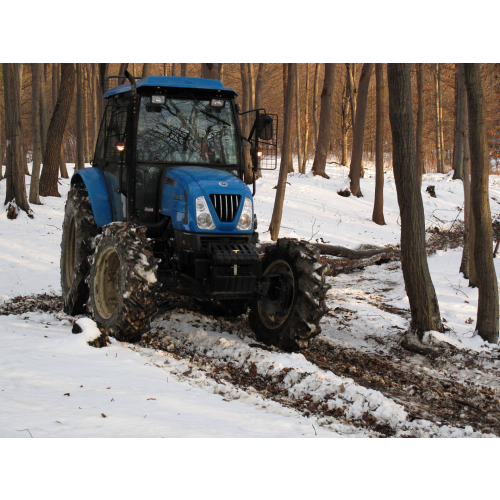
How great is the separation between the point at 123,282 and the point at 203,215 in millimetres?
1071

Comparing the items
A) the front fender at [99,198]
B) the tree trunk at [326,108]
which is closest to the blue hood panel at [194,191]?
the front fender at [99,198]

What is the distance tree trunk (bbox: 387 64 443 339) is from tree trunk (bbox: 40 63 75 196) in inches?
496

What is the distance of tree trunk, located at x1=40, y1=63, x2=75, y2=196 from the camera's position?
1709cm

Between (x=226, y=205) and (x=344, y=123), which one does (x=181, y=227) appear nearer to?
(x=226, y=205)

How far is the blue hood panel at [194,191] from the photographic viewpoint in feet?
19.7

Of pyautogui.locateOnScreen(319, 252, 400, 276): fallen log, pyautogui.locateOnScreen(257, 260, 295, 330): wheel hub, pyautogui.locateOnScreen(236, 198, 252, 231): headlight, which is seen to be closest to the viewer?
pyautogui.locateOnScreen(236, 198, 252, 231): headlight

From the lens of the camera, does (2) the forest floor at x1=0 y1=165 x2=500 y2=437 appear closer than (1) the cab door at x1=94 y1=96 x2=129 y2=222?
Yes

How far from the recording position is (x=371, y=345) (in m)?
6.79

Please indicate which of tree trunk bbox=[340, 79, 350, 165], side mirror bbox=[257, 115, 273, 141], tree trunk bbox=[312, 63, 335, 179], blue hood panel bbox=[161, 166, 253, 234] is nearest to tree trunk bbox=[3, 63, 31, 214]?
blue hood panel bbox=[161, 166, 253, 234]

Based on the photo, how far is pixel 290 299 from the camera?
6312 mm

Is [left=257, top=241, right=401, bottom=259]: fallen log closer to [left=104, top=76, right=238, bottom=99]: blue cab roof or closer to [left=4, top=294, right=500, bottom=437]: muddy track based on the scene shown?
[left=4, top=294, right=500, bottom=437]: muddy track

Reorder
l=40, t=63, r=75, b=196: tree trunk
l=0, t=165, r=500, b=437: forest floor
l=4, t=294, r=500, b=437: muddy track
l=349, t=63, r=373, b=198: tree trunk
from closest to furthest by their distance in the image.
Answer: l=0, t=165, r=500, b=437: forest floor
l=4, t=294, r=500, b=437: muddy track
l=40, t=63, r=75, b=196: tree trunk
l=349, t=63, r=373, b=198: tree trunk

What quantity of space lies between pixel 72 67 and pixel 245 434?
15785 millimetres

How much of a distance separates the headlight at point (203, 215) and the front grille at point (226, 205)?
0.33ft
